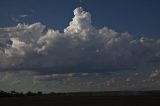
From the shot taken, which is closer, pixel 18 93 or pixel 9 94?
pixel 9 94

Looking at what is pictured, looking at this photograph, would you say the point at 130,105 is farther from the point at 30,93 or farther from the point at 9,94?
the point at 30,93

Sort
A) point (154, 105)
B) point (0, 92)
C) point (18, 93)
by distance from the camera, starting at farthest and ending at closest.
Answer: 1. point (18, 93)
2. point (0, 92)
3. point (154, 105)

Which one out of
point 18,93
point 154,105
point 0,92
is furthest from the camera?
point 18,93

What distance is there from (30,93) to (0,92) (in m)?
19.4

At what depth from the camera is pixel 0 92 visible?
12038 centimetres

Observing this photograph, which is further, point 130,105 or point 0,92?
point 0,92

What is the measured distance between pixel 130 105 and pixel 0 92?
8105 cm

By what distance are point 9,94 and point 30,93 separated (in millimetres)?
16579

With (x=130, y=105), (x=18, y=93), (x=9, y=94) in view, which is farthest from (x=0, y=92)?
(x=130, y=105)

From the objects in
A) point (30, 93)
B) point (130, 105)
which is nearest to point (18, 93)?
point (30, 93)

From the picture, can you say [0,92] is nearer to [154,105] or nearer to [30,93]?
[30,93]

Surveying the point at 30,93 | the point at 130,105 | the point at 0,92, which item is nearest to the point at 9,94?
the point at 0,92

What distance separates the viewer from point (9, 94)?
12238 cm

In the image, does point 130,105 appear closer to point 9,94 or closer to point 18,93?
point 9,94
